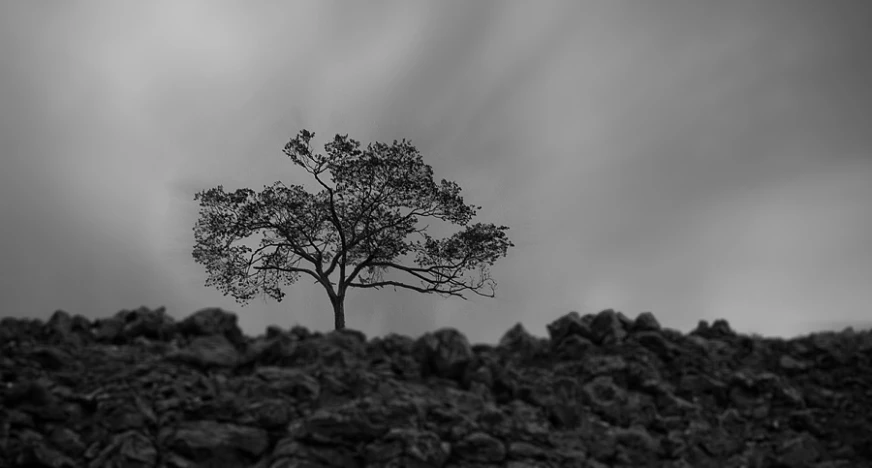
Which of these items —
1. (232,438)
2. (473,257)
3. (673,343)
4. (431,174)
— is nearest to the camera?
(232,438)

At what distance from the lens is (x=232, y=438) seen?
457 inches

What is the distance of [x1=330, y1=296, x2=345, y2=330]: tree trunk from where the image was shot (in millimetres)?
A: 30375

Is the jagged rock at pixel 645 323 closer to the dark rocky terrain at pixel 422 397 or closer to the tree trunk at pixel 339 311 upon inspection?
the dark rocky terrain at pixel 422 397

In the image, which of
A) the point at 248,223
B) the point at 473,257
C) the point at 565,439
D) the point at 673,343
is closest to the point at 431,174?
the point at 473,257

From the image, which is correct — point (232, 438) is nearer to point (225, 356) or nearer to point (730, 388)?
point (225, 356)

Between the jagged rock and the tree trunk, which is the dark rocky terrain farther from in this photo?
the tree trunk

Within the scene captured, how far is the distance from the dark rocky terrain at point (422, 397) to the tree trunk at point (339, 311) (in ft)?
53.8

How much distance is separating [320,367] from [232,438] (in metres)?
1.99

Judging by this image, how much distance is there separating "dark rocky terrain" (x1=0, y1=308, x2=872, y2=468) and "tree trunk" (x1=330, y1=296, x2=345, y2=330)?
16.4 meters

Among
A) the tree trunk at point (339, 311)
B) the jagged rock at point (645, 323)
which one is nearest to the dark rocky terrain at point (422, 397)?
the jagged rock at point (645, 323)

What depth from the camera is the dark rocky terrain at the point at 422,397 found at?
11.6 metres

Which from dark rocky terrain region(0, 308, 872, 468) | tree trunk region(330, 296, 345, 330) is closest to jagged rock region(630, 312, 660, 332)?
dark rocky terrain region(0, 308, 872, 468)

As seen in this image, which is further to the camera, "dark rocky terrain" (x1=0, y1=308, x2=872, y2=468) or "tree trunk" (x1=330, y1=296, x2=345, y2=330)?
"tree trunk" (x1=330, y1=296, x2=345, y2=330)

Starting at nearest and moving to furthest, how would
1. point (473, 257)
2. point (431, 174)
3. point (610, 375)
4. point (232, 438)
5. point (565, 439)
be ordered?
point (232, 438), point (565, 439), point (610, 375), point (431, 174), point (473, 257)
